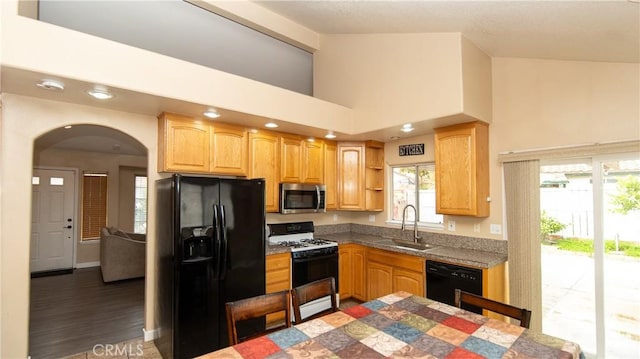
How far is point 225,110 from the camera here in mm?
2920

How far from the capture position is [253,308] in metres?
1.68

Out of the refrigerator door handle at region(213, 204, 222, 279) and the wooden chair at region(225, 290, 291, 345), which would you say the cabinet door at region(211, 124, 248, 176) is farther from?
the wooden chair at region(225, 290, 291, 345)

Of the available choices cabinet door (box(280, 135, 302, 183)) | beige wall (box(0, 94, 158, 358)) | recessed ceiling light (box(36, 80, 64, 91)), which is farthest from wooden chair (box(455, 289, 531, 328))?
beige wall (box(0, 94, 158, 358))

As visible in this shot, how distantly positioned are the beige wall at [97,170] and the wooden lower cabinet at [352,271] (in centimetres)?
563

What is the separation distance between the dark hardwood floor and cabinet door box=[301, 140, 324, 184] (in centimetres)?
261

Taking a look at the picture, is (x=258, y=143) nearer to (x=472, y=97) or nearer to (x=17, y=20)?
(x=17, y=20)

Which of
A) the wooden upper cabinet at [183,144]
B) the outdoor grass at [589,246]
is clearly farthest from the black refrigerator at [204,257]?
the outdoor grass at [589,246]

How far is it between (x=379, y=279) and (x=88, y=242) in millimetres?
6277

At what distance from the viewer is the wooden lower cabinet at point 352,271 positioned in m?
3.95

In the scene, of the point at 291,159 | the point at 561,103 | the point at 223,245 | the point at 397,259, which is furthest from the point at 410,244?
the point at 223,245

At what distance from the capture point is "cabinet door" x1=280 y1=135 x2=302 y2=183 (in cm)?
377

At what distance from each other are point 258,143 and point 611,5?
10.1ft

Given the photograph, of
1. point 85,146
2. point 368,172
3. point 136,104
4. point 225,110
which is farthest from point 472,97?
point 85,146

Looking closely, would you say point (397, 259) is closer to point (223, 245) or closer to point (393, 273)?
point (393, 273)
